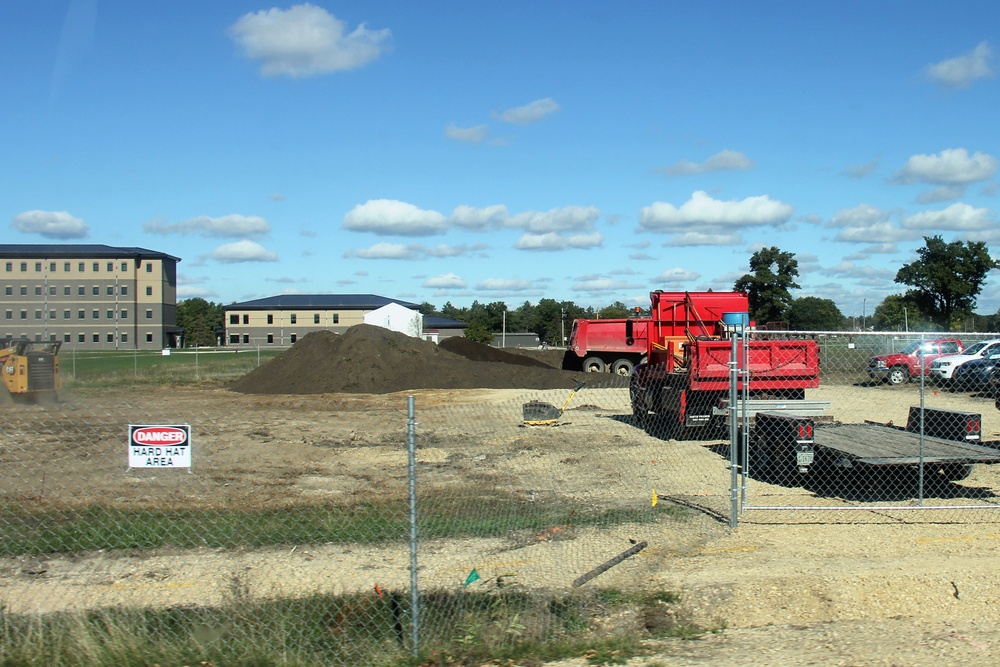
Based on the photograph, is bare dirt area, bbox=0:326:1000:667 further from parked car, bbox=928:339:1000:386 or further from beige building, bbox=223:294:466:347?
beige building, bbox=223:294:466:347

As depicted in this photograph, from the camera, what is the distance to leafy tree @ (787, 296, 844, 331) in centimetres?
4794

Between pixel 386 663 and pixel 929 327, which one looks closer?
pixel 386 663

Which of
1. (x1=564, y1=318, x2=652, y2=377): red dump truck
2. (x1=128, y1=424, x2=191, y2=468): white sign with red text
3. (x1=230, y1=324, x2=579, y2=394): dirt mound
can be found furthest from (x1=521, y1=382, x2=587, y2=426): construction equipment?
(x1=564, y1=318, x2=652, y2=377): red dump truck

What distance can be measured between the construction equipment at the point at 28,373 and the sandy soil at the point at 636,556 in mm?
13918

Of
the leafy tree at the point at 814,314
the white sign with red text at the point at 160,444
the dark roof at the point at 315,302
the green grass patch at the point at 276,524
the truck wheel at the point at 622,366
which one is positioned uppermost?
the dark roof at the point at 315,302

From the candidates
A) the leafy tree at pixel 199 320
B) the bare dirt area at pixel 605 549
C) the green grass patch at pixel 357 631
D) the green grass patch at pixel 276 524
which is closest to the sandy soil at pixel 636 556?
the bare dirt area at pixel 605 549

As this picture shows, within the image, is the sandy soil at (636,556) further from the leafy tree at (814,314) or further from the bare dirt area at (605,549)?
the leafy tree at (814,314)

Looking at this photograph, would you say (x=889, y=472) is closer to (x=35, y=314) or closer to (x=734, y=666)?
(x=734, y=666)

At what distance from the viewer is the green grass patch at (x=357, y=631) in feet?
17.3

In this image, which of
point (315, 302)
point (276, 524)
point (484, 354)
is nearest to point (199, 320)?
point (315, 302)

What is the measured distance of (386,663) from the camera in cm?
529

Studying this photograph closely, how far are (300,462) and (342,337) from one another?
24517 mm

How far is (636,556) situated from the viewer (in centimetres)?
763

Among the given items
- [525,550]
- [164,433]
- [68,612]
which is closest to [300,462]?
[525,550]
